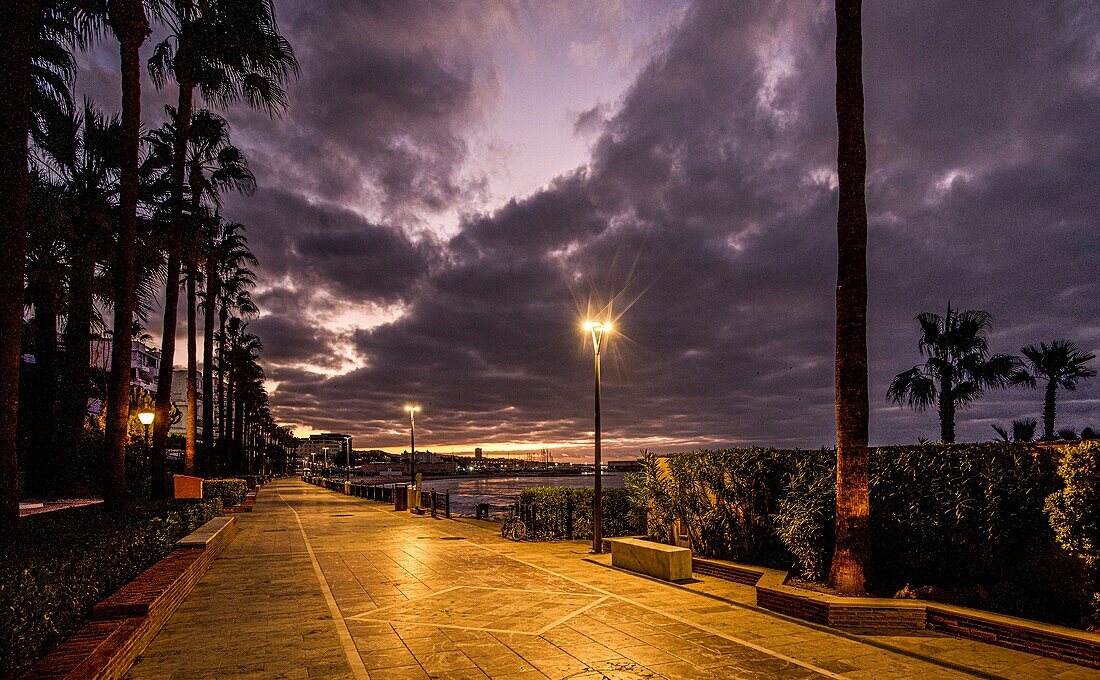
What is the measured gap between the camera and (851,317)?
10297mm

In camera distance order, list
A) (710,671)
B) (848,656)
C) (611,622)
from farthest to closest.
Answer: (611,622)
(848,656)
(710,671)

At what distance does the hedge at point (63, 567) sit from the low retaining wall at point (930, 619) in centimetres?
903

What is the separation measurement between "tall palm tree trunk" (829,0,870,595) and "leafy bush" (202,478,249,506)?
2632 cm

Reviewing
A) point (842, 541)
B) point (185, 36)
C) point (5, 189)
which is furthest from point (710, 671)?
point (185, 36)

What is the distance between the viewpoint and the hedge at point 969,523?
791cm

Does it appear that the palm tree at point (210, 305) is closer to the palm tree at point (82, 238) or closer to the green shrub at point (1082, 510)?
the palm tree at point (82, 238)

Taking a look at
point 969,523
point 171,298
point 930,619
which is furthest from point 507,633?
point 171,298

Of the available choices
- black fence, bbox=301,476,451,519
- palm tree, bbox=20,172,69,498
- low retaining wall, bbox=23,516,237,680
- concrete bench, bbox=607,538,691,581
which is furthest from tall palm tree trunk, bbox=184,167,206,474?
concrete bench, bbox=607,538,691,581

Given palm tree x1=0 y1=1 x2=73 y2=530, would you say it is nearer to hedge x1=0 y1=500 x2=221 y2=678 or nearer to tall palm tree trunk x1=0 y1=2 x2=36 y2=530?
tall palm tree trunk x1=0 y1=2 x2=36 y2=530

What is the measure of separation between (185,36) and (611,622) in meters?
20.3

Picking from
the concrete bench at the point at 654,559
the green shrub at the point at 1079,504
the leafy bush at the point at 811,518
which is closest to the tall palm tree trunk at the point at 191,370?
the concrete bench at the point at 654,559

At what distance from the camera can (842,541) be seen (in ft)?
31.9

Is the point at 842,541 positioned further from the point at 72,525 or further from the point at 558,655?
the point at 72,525

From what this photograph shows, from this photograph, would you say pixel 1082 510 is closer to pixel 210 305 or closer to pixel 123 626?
pixel 123 626
